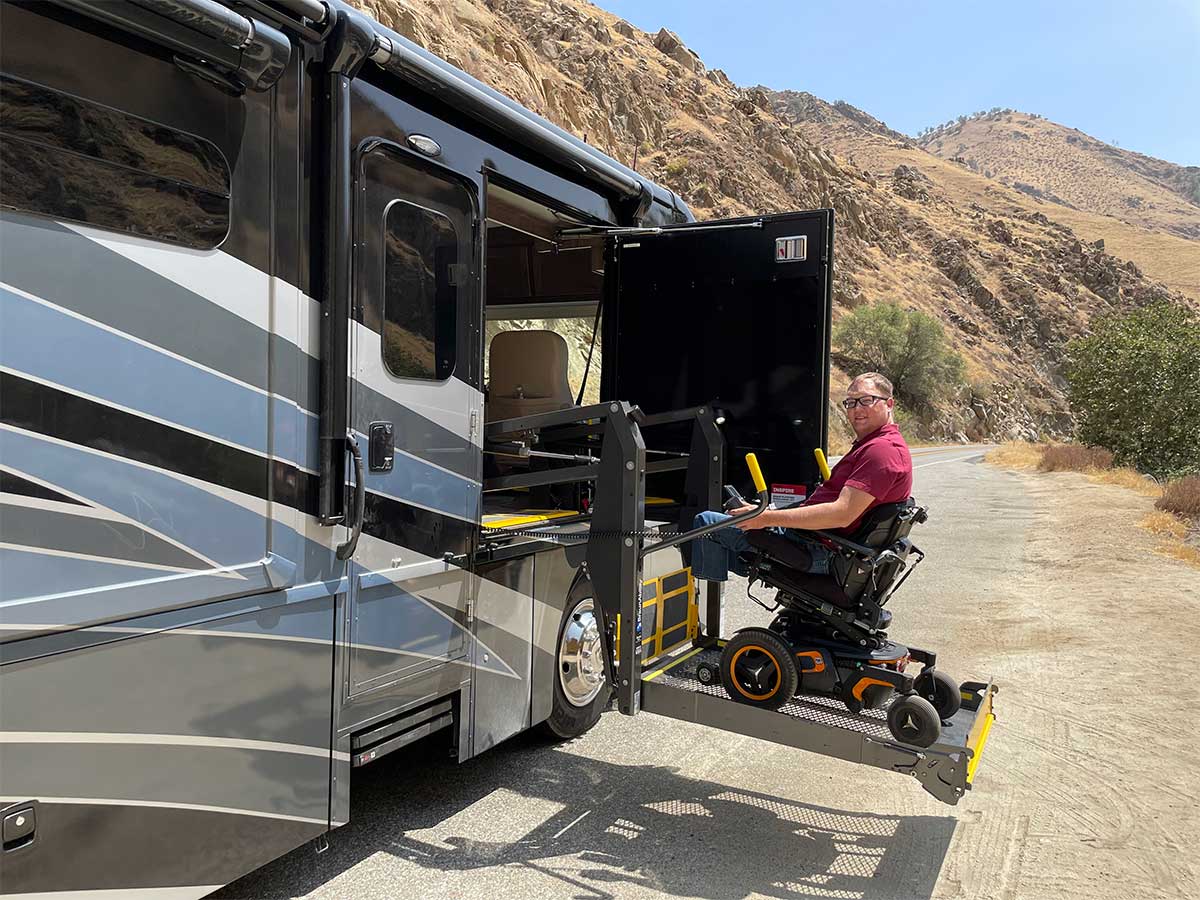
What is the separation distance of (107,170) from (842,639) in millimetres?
3269

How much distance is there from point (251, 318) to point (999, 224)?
96.9m

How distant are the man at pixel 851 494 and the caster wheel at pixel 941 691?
625 millimetres

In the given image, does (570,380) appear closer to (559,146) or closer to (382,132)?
(559,146)

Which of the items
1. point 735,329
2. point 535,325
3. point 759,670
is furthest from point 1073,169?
point 759,670

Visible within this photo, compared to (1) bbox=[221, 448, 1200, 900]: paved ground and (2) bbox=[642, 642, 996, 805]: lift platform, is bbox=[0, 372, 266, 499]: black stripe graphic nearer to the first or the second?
(1) bbox=[221, 448, 1200, 900]: paved ground

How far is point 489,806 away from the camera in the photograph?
420 cm

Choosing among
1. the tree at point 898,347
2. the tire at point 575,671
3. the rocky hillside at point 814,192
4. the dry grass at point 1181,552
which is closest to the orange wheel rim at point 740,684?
the tire at point 575,671

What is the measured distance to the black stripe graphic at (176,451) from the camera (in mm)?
2285

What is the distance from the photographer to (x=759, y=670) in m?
4.00

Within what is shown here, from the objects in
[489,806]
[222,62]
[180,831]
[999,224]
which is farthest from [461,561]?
[999,224]

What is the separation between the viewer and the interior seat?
5.92 meters

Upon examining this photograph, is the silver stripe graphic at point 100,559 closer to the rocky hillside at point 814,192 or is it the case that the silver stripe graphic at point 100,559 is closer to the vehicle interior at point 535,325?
the vehicle interior at point 535,325

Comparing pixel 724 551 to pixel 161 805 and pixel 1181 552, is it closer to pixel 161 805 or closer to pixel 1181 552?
pixel 161 805

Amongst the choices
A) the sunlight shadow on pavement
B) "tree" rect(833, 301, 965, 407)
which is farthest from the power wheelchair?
"tree" rect(833, 301, 965, 407)
